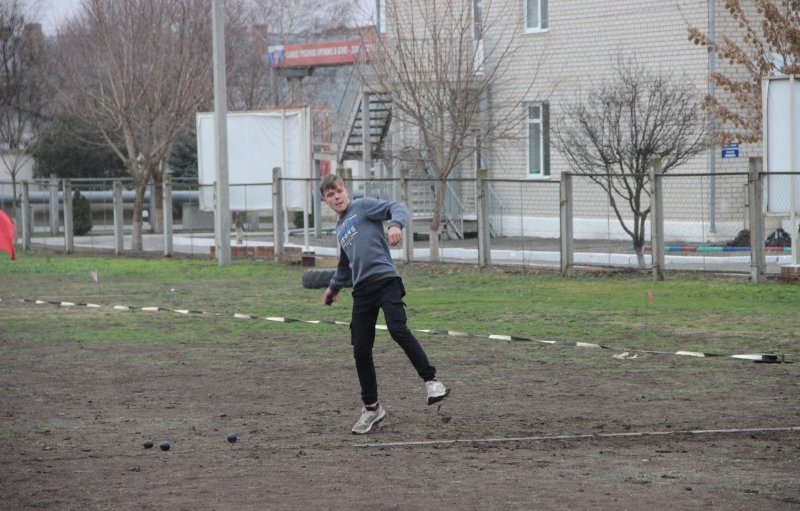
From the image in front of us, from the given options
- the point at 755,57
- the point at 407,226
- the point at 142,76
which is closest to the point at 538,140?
the point at 755,57

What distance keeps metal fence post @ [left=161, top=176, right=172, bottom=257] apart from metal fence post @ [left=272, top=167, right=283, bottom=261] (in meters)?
3.31

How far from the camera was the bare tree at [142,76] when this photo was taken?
3403 centimetres

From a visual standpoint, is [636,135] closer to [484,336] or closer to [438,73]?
[438,73]

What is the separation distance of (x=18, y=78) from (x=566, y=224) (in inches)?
1149

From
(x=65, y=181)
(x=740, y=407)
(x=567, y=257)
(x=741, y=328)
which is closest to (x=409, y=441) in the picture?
(x=740, y=407)

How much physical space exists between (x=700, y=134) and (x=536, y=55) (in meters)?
7.84

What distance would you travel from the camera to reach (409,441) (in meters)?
Answer: 8.32

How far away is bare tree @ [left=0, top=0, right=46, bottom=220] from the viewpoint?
44.7 metres

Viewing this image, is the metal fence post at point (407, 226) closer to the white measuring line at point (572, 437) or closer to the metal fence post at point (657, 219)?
the metal fence post at point (657, 219)

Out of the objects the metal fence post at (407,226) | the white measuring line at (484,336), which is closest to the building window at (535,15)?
the metal fence post at (407,226)

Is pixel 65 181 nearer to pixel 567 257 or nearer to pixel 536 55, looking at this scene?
pixel 536 55

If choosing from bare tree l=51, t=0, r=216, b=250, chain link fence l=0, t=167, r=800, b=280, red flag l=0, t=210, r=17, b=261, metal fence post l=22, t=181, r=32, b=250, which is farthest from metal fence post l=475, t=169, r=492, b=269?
metal fence post l=22, t=181, r=32, b=250

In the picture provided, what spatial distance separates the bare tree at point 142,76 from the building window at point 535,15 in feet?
30.5

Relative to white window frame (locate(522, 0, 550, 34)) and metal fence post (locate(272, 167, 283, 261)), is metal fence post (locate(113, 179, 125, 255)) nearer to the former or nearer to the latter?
metal fence post (locate(272, 167, 283, 261))
